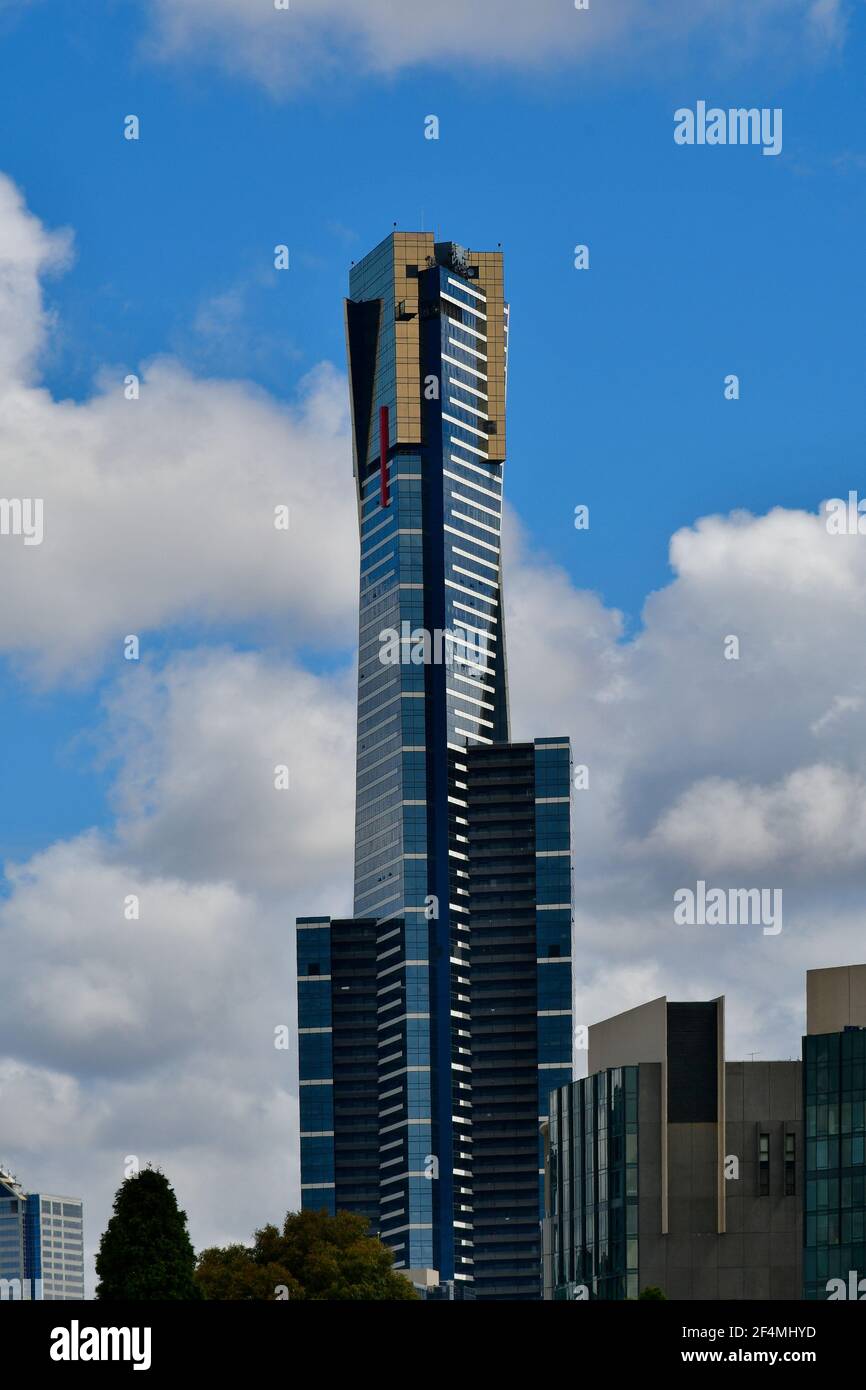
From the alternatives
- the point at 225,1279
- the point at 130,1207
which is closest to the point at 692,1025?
the point at 225,1279

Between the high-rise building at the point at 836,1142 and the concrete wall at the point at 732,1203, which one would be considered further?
the concrete wall at the point at 732,1203

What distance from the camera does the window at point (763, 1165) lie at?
142 metres

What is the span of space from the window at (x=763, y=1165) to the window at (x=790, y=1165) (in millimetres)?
1064

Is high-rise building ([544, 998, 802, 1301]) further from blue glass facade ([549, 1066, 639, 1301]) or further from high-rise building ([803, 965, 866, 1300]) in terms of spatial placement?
high-rise building ([803, 965, 866, 1300])

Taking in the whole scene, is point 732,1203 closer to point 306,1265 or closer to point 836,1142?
point 836,1142

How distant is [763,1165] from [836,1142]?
476 cm

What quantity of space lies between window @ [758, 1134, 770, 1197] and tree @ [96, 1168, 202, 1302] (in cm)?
5857

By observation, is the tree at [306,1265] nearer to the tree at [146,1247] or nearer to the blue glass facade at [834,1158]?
the blue glass facade at [834,1158]

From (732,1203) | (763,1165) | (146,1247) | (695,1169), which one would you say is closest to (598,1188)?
(695,1169)

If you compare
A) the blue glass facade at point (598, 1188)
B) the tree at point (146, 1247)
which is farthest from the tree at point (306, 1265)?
the tree at point (146, 1247)

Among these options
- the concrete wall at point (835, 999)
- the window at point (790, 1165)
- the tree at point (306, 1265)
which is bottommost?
the tree at point (306, 1265)

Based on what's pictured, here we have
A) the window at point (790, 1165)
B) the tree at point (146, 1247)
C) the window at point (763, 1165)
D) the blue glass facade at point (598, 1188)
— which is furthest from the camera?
the blue glass facade at point (598, 1188)

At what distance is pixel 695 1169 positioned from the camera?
14300 cm
